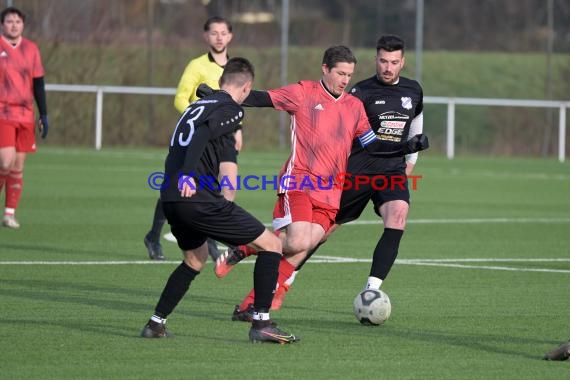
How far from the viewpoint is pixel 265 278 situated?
762 cm

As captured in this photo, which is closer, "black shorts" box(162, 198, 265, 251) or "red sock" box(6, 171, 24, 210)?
"black shorts" box(162, 198, 265, 251)

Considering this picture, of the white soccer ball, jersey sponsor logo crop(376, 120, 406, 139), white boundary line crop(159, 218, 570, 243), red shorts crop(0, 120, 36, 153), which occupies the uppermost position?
jersey sponsor logo crop(376, 120, 406, 139)

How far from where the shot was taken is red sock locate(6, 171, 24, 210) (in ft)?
46.3

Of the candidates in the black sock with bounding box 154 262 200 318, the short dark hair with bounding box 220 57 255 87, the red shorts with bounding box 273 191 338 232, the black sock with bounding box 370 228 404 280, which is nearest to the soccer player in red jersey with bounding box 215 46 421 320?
the red shorts with bounding box 273 191 338 232

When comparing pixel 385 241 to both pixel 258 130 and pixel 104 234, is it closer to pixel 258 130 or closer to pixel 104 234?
pixel 104 234

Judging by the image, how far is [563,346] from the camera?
6.93 m

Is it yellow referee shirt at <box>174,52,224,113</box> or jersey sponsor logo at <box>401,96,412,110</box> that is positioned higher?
yellow referee shirt at <box>174,52,224,113</box>

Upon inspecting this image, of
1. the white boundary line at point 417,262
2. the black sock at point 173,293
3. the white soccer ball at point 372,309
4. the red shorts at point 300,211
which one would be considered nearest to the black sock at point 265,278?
the black sock at point 173,293

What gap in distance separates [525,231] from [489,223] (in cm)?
98

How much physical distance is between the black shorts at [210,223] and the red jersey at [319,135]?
48.8 inches

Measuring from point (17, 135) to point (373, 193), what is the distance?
237 inches

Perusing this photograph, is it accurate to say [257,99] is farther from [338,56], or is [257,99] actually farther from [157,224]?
[157,224]

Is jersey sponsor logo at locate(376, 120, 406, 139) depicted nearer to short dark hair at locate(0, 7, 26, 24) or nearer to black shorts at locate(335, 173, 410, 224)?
black shorts at locate(335, 173, 410, 224)

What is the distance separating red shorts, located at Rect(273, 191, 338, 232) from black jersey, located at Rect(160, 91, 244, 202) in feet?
4.18
